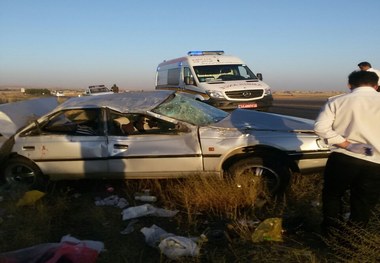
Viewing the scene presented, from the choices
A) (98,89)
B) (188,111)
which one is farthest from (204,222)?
(98,89)

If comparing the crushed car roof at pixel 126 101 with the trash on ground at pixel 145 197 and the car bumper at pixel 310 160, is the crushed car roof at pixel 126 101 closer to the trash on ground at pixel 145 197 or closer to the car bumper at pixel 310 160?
the trash on ground at pixel 145 197

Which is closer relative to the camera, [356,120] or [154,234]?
[356,120]

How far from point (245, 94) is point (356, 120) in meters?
8.81

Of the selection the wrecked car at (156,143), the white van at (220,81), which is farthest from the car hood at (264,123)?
the white van at (220,81)

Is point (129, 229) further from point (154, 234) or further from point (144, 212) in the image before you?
point (154, 234)

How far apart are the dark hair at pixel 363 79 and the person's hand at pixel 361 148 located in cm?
50

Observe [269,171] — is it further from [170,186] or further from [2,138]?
[2,138]

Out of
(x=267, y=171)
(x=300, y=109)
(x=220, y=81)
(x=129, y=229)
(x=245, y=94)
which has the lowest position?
(x=300, y=109)

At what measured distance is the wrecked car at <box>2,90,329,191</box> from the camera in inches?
201

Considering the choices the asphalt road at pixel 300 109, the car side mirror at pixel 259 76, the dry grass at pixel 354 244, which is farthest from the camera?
the asphalt road at pixel 300 109

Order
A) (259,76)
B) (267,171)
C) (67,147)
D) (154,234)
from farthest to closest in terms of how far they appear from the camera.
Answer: (259,76), (67,147), (267,171), (154,234)

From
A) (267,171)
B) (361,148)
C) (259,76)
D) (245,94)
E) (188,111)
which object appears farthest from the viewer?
(259,76)

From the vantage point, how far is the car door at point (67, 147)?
5578mm

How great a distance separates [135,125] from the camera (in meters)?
5.75
